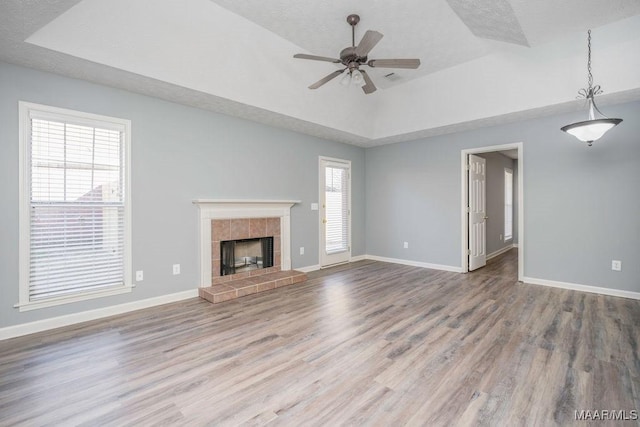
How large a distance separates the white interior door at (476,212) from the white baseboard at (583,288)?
3.30 feet

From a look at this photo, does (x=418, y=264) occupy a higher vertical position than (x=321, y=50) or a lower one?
lower

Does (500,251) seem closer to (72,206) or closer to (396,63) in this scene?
(396,63)

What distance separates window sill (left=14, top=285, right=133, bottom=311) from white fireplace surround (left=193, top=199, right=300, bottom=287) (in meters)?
0.95

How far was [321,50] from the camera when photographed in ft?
13.4

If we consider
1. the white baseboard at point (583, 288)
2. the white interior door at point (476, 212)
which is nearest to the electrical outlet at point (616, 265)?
the white baseboard at point (583, 288)

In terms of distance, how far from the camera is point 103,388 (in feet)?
6.70

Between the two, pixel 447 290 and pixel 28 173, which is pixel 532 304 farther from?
pixel 28 173

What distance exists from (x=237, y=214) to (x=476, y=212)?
4.43 meters

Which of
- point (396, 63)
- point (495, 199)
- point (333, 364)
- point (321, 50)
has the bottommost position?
point (333, 364)

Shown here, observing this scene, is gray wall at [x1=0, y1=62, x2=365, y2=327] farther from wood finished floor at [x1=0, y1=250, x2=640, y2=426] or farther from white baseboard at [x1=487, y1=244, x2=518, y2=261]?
white baseboard at [x1=487, y1=244, x2=518, y2=261]

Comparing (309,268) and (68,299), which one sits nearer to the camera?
(68,299)

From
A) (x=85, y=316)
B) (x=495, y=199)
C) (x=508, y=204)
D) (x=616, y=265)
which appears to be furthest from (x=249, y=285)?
(x=508, y=204)

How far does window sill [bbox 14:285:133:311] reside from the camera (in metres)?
2.91

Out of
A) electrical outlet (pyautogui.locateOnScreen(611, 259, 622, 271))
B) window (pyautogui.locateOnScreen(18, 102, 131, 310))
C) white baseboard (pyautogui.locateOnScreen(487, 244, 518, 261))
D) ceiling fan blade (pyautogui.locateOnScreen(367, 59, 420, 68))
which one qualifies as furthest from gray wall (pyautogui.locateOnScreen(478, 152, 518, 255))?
window (pyautogui.locateOnScreen(18, 102, 131, 310))
